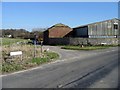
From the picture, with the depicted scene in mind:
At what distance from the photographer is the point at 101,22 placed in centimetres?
6475

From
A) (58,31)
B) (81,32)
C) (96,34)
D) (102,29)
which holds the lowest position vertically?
(96,34)

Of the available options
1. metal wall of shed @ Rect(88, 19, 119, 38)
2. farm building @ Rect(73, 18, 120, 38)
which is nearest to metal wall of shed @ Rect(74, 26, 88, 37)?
farm building @ Rect(73, 18, 120, 38)

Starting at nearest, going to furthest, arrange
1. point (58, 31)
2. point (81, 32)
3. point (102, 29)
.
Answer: point (102, 29), point (81, 32), point (58, 31)

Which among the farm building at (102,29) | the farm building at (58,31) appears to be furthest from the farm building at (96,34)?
the farm building at (58,31)

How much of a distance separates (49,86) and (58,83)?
0.92 m

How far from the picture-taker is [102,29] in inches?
2549

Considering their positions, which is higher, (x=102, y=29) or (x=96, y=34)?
(x=102, y=29)

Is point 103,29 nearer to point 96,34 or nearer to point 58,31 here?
point 96,34

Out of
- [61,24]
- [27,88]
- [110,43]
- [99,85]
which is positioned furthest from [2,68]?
[61,24]

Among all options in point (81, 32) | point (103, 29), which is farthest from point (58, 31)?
point (103, 29)

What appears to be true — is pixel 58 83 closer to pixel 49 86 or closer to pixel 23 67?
pixel 49 86

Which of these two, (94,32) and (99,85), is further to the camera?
(94,32)

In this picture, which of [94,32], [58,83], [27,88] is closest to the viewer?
[27,88]

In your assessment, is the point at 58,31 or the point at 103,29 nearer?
the point at 103,29
